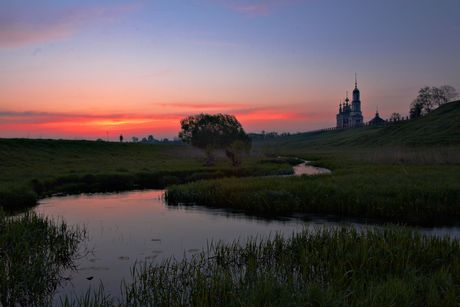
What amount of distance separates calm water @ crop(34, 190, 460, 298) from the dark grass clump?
64 centimetres

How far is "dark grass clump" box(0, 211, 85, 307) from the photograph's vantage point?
10539 millimetres

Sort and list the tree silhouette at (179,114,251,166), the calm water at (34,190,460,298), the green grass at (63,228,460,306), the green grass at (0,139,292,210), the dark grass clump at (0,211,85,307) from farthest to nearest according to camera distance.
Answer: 1. the tree silhouette at (179,114,251,166)
2. the green grass at (0,139,292,210)
3. the calm water at (34,190,460,298)
4. the dark grass clump at (0,211,85,307)
5. the green grass at (63,228,460,306)

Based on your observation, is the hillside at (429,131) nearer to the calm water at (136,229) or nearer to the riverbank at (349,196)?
the riverbank at (349,196)

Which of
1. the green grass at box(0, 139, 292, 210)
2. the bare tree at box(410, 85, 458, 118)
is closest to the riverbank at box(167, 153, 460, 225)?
the green grass at box(0, 139, 292, 210)

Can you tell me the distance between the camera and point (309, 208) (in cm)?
2441

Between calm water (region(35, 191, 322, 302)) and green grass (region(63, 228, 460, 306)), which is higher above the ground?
green grass (region(63, 228, 460, 306))

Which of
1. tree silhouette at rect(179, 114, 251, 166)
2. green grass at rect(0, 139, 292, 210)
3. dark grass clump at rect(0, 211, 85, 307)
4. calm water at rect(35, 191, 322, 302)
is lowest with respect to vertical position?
calm water at rect(35, 191, 322, 302)

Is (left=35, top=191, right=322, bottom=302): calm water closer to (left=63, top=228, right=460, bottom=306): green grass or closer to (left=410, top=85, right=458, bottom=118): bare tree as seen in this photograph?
(left=63, top=228, right=460, bottom=306): green grass

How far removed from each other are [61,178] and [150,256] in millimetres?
28044

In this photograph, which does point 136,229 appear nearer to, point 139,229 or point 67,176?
point 139,229

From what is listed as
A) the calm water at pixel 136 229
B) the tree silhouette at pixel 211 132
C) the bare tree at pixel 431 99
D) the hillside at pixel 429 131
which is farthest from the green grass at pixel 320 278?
the bare tree at pixel 431 99

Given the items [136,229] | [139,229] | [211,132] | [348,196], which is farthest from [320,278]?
[211,132]

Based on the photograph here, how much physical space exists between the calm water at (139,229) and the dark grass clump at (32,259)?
64 centimetres

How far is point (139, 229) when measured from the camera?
2033 cm
